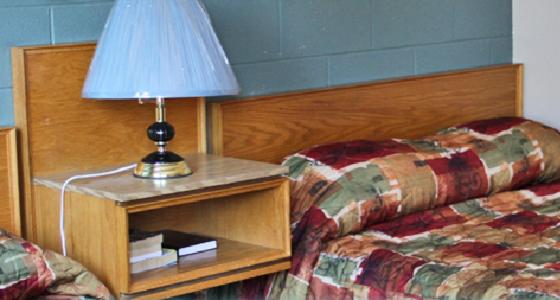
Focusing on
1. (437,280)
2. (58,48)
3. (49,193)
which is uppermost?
(58,48)

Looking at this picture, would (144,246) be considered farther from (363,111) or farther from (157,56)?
(363,111)


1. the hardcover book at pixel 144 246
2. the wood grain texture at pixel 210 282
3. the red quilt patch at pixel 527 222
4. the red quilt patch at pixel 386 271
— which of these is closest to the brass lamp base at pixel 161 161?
the hardcover book at pixel 144 246

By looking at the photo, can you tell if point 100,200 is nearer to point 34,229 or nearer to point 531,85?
point 34,229

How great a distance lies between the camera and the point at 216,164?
261cm

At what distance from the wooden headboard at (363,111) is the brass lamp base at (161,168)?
1.41 ft

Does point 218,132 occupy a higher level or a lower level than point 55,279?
higher

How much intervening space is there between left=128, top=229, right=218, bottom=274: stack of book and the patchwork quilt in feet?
0.61

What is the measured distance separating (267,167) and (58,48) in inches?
23.4

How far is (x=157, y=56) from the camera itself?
7.58 ft

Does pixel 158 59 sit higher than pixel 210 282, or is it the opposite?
pixel 158 59

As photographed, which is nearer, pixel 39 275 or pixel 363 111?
pixel 39 275

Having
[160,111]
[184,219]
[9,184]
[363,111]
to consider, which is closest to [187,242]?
[184,219]

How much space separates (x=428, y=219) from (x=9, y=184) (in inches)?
44.5

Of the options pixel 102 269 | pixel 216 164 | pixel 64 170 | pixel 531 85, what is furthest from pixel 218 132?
pixel 531 85
